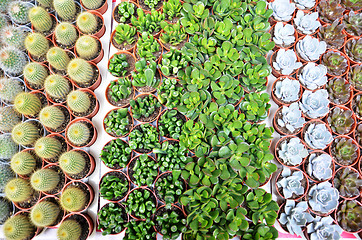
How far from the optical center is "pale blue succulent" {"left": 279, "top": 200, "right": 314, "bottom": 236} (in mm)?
1592

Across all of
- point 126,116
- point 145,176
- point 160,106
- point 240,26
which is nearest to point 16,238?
point 145,176

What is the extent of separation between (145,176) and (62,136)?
2.85 feet

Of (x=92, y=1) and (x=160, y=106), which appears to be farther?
(x=92, y=1)

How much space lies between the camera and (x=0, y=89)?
1.90 meters

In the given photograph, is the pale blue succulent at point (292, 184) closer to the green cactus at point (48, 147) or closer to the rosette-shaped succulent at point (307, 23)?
the rosette-shaped succulent at point (307, 23)

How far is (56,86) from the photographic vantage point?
1748mm

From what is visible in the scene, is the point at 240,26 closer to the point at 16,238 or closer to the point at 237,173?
the point at 237,173

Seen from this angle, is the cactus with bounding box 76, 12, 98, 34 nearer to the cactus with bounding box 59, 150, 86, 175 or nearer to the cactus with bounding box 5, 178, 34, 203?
the cactus with bounding box 59, 150, 86, 175

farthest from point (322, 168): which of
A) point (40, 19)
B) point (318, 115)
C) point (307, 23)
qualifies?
point (40, 19)

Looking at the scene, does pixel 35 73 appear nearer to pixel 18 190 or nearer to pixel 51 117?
pixel 51 117

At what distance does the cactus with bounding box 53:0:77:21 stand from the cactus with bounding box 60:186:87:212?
1.67m

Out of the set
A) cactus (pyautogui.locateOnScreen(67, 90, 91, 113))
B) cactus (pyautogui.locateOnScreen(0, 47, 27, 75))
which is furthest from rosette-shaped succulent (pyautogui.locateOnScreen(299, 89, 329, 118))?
cactus (pyautogui.locateOnScreen(0, 47, 27, 75))

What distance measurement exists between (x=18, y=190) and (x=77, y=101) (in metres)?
0.84

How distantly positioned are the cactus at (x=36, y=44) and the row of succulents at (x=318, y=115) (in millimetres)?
2188
